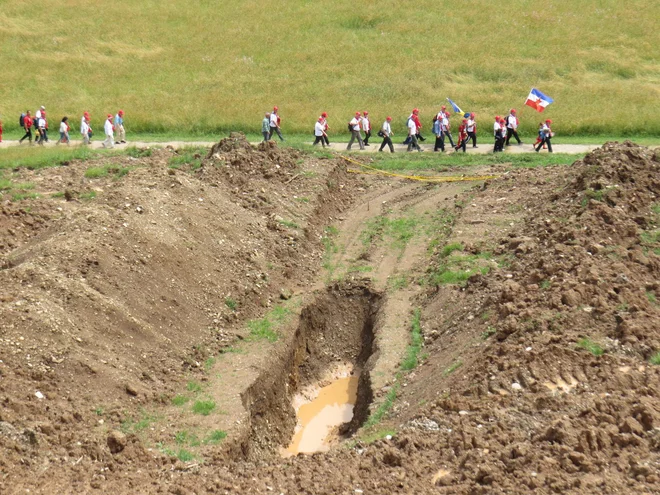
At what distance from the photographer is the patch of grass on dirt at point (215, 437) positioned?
13.8m

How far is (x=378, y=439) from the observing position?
43.5 ft

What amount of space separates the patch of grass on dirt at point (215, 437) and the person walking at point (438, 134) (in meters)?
20.2

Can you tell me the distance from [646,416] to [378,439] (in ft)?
12.5

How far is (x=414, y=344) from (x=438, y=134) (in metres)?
16.0

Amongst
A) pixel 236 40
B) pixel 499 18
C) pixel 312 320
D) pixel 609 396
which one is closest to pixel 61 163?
pixel 312 320

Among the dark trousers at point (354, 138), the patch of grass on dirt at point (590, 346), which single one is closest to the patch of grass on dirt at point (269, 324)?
the patch of grass on dirt at point (590, 346)

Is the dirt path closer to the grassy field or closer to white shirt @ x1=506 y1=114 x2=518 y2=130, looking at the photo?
white shirt @ x1=506 y1=114 x2=518 y2=130

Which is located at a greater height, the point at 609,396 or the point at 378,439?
the point at 609,396

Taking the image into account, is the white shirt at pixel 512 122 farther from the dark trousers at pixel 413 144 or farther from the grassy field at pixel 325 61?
the grassy field at pixel 325 61

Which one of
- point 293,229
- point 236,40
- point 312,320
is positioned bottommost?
point 312,320

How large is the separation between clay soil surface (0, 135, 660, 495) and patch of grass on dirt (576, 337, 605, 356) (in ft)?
0.11

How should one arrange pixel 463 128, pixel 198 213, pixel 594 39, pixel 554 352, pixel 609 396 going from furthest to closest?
1. pixel 594 39
2. pixel 463 128
3. pixel 198 213
4. pixel 554 352
5. pixel 609 396

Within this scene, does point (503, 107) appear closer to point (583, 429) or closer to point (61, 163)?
point (61, 163)

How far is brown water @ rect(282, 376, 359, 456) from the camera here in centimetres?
1661
